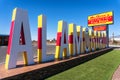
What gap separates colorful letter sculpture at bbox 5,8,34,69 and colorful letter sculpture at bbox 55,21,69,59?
2833 mm

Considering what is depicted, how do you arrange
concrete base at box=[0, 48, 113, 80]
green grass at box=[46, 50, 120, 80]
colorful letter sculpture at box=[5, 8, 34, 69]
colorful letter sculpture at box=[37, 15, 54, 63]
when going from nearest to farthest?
concrete base at box=[0, 48, 113, 80], colorful letter sculpture at box=[5, 8, 34, 69], green grass at box=[46, 50, 120, 80], colorful letter sculpture at box=[37, 15, 54, 63]

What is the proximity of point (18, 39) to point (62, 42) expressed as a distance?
4165 mm

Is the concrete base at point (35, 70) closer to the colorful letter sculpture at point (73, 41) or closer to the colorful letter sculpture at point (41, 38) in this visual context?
the colorful letter sculpture at point (41, 38)

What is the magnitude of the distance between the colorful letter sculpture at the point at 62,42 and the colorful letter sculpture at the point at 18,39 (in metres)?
2.83

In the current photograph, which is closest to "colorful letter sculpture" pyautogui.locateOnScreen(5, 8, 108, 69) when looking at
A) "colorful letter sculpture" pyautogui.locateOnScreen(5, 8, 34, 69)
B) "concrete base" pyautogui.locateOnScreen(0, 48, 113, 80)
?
"colorful letter sculpture" pyautogui.locateOnScreen(5, 8, 34, 69)

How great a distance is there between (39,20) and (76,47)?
569 centimetres

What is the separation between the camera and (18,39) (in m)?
7.04

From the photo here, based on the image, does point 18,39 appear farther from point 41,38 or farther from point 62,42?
point 62,42

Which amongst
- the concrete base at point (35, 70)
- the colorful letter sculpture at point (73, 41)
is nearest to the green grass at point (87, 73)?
the concrete base at point (35, 70)

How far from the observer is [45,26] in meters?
8.95

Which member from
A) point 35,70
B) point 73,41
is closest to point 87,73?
point 35,70

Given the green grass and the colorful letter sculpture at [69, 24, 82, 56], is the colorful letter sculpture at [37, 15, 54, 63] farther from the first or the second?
the colorful letter sculpture at [69, 24, 82, 56]

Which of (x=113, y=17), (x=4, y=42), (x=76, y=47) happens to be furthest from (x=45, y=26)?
(x=4, y=42)

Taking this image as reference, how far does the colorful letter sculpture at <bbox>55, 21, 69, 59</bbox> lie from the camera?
10.3 meters
